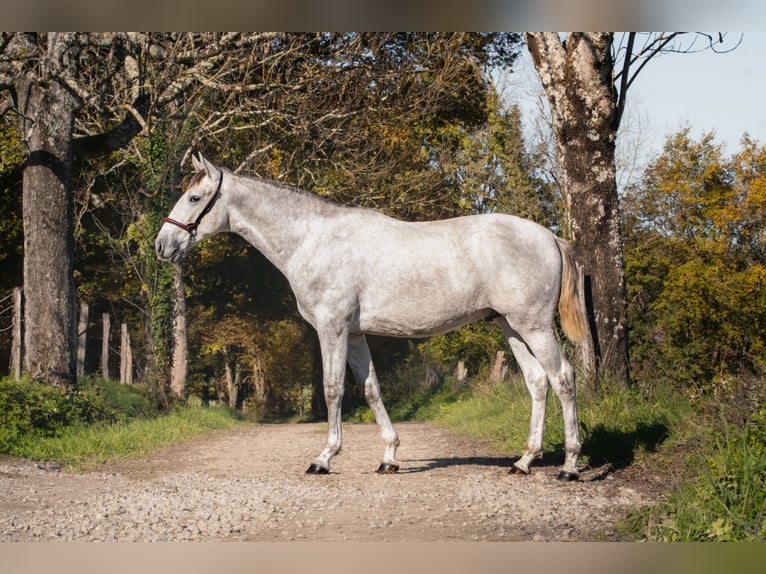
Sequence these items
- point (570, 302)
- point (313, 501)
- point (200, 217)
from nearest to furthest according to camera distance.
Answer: point (313, 501) → point (570, 302) → point (200, 217)

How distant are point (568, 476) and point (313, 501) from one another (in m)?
1.93

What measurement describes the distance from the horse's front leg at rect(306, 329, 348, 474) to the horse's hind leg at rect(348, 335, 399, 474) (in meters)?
0.16

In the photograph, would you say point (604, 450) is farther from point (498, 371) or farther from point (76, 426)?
point (498, 371)

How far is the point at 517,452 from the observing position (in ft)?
25.1

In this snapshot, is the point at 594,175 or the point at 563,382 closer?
the point at 563,382

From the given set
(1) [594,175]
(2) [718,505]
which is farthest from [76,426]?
(2) [718,505]

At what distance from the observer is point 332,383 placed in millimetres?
6336

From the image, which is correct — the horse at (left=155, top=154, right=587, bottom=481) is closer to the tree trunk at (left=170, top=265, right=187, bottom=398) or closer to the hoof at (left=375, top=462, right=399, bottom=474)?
the hoof at (left=375, top=462, right=399, bottom=474)

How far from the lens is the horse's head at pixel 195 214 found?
6.53 meters

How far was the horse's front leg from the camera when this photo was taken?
629 centimetres

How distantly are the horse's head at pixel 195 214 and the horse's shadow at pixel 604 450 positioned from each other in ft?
8.58

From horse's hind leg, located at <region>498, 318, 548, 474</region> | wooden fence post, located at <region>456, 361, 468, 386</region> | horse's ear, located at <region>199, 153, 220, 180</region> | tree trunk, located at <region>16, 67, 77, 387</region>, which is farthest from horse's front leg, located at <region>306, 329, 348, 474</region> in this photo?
→ wooden fence post, located at <region>456, 361, 468, 386</region>
